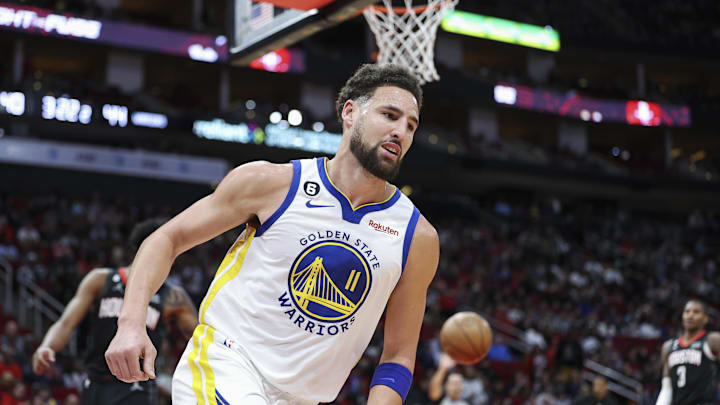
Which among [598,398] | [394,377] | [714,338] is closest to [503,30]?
[598,398]

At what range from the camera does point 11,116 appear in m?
20.7

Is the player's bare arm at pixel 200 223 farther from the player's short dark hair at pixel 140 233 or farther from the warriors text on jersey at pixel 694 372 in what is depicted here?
the warriors text on jersey at pixel 694 372

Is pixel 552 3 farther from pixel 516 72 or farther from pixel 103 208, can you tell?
pixel 103 208

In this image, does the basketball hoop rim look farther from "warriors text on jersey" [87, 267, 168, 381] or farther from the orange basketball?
"warriors text on jersey" [87, 267, 168, 381]

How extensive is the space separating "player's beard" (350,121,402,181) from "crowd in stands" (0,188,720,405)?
4.77 m

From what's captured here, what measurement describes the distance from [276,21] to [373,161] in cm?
352

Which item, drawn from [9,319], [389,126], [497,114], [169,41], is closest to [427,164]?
[497,114]

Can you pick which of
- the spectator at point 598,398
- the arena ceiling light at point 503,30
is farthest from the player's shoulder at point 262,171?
the arena ceiling light at point 503,30

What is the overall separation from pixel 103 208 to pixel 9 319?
5765 mm

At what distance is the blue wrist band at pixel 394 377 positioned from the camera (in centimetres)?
319

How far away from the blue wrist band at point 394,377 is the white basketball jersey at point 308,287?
120mm

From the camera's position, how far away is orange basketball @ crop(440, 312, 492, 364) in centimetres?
776

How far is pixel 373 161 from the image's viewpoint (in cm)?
316

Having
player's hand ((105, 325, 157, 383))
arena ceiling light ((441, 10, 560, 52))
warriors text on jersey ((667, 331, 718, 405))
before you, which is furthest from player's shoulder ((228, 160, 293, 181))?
arena ceiling light ((441, 10, 560, 52))
